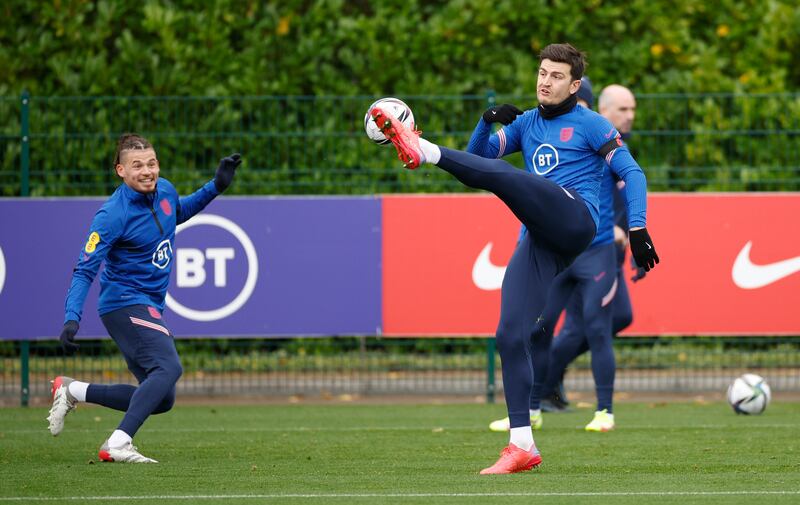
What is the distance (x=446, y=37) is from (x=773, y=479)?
373 inches

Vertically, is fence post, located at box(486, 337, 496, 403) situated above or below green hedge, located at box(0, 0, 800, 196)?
below

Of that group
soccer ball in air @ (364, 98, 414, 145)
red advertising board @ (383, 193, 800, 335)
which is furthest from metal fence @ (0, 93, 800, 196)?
soccer ball in air @ (364, 98, 414, 145)

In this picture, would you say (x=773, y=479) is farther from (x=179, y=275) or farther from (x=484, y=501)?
(x=179, y=275)

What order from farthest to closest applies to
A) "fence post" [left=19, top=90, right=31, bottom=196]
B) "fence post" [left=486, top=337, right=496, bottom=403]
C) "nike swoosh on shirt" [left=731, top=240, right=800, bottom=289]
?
"fence post" [left=486, top=337, right=496, bottom=403]
"fence post" [left=19, top=90, right=31, bottom=196]
"nike swoosh on shirt" [left=731, top=240, right=800, bottom=289]

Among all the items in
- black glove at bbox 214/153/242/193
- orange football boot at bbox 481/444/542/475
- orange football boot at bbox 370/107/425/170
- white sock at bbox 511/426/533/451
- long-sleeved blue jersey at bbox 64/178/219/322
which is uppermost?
orange football boot at bbox 370/107/425/170

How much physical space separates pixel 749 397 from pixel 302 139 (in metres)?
4.50

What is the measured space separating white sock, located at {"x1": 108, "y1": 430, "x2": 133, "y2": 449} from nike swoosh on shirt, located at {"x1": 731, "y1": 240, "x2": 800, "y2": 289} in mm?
6370

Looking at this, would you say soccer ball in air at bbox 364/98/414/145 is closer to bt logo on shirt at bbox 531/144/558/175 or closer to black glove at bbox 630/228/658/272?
bt logo on shirt at bbox 531/144/558/175

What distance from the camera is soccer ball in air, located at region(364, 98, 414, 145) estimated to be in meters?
7.10

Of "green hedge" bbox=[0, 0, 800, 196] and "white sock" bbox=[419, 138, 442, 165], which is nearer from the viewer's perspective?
"white sock" bbox=[419, 138, 442, 165]

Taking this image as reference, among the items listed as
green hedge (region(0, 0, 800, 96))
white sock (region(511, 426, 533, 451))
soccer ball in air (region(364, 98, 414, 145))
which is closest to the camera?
soccer ball in air (region(364, 98, 414, 145))

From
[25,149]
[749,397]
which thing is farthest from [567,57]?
[25,149]

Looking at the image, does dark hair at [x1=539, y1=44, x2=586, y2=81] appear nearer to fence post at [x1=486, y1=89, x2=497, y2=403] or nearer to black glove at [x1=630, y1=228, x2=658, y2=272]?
black glove at [x1=630, y1=228, x2=658, y2=272]

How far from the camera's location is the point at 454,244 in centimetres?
1256
